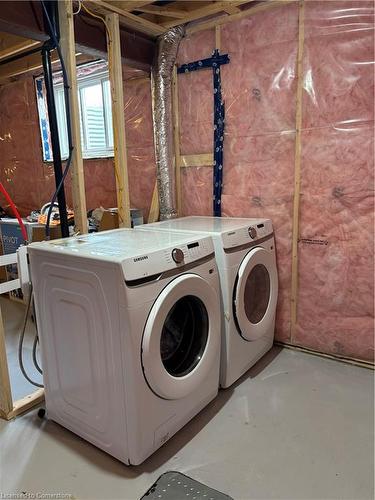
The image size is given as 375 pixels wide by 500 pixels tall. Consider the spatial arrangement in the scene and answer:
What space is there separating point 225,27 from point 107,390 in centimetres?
241

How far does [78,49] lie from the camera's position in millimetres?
2184

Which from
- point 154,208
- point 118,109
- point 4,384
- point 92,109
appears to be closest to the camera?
point 4,384

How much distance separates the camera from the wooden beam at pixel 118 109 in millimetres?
2211

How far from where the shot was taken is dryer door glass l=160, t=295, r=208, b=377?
178 centimetres

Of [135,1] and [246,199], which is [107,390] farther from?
[135,1]

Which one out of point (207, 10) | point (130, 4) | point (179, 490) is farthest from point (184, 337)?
point (207, 10)

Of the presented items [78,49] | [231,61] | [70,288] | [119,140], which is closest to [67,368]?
[70,288]

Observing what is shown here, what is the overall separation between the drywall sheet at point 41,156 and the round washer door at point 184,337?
149 centimetres

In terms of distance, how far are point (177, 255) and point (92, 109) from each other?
2.62 metres

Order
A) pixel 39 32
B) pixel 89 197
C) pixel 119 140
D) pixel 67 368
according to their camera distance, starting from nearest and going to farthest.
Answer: pixel 67 368, pixel 39 32, pixel 119 140, pixel 89 197

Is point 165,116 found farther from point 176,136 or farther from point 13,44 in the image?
point 13,44

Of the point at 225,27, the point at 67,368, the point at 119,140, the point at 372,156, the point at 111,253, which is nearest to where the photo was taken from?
the point at 111,253

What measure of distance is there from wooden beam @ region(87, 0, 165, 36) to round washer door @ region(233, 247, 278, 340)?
1.69 m

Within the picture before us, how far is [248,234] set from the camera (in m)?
2.17
